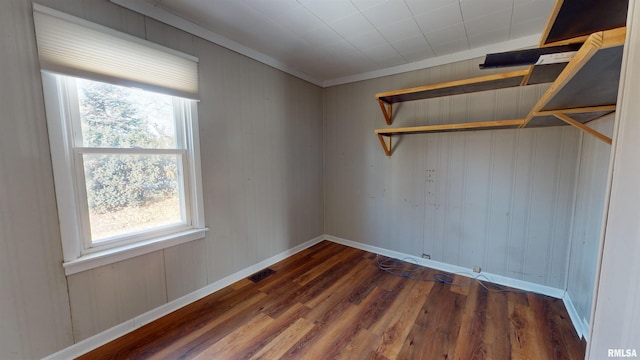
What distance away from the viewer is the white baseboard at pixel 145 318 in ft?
5.18

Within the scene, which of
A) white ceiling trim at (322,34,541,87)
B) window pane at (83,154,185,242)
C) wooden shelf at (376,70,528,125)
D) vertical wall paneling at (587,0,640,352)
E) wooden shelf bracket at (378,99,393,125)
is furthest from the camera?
wooden shelf bracket at (378,99,393,125)

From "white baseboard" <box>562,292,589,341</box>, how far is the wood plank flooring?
43 mm

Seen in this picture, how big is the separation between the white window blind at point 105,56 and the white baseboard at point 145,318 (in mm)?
1751

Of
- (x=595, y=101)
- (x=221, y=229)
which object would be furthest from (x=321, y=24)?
A: (x=221, y=229)

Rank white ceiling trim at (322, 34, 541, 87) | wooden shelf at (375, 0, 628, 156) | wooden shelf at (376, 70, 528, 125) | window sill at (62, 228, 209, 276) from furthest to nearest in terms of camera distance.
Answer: white ceiling trim at (322, 34, 541, 87)
wooden shelf at (376, 70, 528, 125)
window sill at (62, 228, 209, 276)
wooden shelf at (375, 0, 628, 156)

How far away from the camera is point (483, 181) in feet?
8.27

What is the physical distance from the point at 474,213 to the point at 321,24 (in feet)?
7.98

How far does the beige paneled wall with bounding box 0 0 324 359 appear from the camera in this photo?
4.45 ft

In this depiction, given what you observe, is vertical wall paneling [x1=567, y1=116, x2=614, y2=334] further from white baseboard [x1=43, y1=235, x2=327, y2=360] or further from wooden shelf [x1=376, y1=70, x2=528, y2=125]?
white baseboard [x1=43, y1=235, x2=327, y2=360]

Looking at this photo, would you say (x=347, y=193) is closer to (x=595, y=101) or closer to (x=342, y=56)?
(x=342, y=56)

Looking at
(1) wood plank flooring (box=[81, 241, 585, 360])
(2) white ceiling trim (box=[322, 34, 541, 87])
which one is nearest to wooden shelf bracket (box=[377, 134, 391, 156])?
(2) white ceiling trim (box=[322, 34, 541, 87])

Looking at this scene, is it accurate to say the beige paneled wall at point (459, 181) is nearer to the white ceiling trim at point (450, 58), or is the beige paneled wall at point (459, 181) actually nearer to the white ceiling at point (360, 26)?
the white ceiling trim at point (450, 58)

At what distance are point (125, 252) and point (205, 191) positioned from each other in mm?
737

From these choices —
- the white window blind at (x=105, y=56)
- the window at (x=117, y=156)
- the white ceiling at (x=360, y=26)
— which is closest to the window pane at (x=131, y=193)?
the window at (x=117, y=156)
